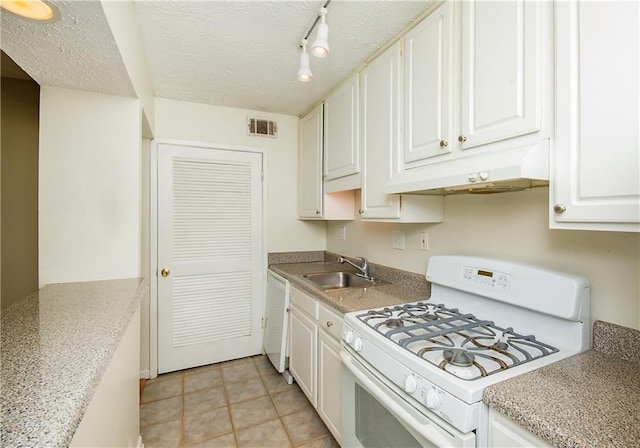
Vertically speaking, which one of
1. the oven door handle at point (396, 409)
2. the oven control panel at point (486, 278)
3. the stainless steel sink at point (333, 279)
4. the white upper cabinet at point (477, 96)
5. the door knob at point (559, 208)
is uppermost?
the white upper cabinet at point (477, 96)

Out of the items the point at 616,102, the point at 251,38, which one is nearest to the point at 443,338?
the point at 616,102

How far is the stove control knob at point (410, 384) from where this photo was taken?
0.96m

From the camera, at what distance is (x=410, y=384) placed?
97 centimetres

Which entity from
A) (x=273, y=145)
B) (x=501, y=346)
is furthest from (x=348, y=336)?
(x=273, y=145)

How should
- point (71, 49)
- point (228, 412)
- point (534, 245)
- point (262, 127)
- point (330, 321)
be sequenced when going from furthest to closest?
point (262, 127) < point (228, 412) < point (330, 321) < point (534, 245) < point (71, 49)

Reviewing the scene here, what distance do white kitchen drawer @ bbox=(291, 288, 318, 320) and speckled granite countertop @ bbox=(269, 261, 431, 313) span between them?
0.16 feet

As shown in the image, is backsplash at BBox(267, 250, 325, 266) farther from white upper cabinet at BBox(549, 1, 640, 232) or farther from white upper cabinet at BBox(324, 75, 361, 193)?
white upper cabinet at BBox(549, 1, 640, 232)

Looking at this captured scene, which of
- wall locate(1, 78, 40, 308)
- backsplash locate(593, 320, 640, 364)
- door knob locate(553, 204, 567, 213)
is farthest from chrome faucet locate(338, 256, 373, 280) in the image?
wall locate(1, 78, 40, 308)

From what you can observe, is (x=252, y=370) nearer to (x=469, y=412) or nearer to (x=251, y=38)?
(x=469, y=412)

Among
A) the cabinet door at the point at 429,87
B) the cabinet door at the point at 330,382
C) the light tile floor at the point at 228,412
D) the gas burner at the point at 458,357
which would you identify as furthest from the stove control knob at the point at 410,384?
the light tile floor at the point at 228,412

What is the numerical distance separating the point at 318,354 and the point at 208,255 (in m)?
1.40

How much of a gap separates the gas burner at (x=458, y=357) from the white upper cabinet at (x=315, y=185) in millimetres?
1641

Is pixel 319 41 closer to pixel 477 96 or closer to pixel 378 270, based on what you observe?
pixel 477 96

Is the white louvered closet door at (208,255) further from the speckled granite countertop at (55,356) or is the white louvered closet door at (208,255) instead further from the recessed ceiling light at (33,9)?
the recessed ceiling light at (33,9)
